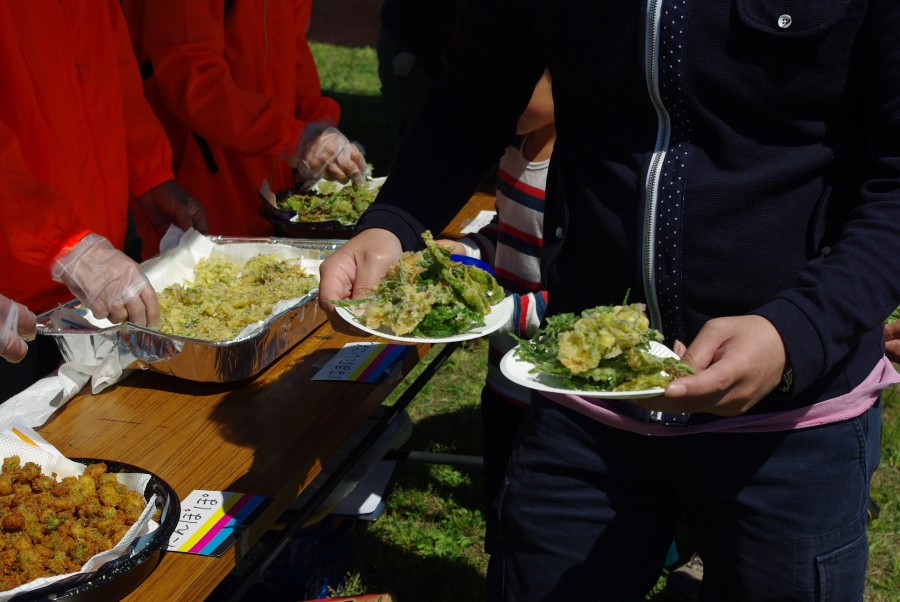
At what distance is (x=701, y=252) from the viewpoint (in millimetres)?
1436

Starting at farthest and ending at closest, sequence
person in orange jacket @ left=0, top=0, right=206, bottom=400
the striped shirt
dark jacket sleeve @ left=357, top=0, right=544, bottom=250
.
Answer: the striped shirt → person in orange jacket @ left=0, top=0, right=206, bottom=400 → dark jacket sleeve @ left=357, top=0, right=544, bottom=250

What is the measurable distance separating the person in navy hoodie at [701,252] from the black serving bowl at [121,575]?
0.58 metres

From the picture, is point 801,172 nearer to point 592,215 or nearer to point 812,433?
point 592,215

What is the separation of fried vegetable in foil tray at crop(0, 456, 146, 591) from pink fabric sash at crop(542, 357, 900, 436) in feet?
3.36

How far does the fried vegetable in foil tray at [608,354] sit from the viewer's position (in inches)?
50.9

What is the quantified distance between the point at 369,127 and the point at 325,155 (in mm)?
5646

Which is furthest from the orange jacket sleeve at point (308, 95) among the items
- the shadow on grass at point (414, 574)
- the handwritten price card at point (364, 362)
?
the shadow on grass at point (414, 574)

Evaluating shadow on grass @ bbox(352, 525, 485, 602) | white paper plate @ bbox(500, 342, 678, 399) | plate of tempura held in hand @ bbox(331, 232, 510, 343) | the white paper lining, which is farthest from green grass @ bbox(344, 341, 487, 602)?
white paper plate @ bbox(500, 342, 678, 399)

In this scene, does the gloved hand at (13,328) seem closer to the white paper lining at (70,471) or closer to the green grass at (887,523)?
the white paper lining at (70,471)

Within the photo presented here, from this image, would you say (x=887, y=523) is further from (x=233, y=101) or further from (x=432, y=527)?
(x=233, y=101)

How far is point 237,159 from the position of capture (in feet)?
10.9

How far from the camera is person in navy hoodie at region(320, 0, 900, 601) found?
1256 millimetres

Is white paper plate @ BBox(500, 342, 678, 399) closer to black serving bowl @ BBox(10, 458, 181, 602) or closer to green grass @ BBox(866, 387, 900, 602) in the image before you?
black serving bowl @ BBox(10, 458, 181, 602)

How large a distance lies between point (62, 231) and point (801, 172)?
1767mm
